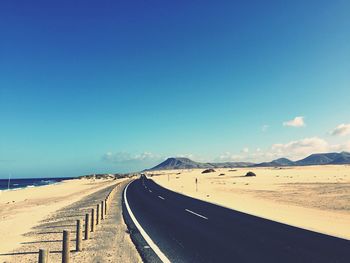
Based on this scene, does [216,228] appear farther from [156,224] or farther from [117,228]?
[117,228]

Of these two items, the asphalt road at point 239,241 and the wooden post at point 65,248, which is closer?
the wooden post at point 65,248

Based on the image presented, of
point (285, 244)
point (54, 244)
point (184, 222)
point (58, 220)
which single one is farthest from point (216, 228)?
point (58, 220)

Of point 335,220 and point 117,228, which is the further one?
point 335,220

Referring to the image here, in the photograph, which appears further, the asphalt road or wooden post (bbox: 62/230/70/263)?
the asphalt road

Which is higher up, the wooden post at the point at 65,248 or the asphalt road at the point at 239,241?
the wooden post at the point at 65,248

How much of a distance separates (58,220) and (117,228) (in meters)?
5.89

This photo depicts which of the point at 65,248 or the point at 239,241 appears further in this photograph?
the point at 239,241

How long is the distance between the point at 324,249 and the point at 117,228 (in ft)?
27.9

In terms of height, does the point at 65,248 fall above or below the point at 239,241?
above

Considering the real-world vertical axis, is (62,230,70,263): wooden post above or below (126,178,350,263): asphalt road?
above

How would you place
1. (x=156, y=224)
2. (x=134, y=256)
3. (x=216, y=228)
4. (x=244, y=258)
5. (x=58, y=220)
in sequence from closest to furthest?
(x=244, y=258)
(x=134, y=256)
(x=216, y=228)
(x=156, y=224)
(x=58, y=220)

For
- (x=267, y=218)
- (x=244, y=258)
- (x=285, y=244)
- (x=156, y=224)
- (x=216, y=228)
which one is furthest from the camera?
(x=267, y=218)

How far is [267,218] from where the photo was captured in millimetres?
15766

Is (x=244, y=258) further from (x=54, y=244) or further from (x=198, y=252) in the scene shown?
(x=54, y=244)
